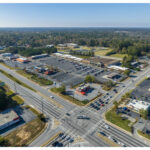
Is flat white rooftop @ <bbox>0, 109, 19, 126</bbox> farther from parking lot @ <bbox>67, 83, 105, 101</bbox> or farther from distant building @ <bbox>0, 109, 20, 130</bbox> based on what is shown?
parking lot @ <bbox>67, 83, 105, 101</bbox>

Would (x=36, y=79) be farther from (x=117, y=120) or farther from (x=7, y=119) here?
(x=117, y=120)

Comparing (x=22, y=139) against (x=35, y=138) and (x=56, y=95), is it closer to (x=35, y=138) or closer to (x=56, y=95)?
(x=35, y=138)

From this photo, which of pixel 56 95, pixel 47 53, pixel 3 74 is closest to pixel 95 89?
pixel 56 95

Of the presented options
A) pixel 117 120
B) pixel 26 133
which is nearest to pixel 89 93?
pixel 117 120

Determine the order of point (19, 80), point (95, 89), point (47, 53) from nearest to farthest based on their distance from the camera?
point (95, 89)
point (19, 80)
point (47, 53)

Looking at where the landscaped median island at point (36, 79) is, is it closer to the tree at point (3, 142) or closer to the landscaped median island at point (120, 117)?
the landscaped median island at point (120, 117)

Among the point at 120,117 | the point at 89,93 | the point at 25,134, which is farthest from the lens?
the point at 89,93
